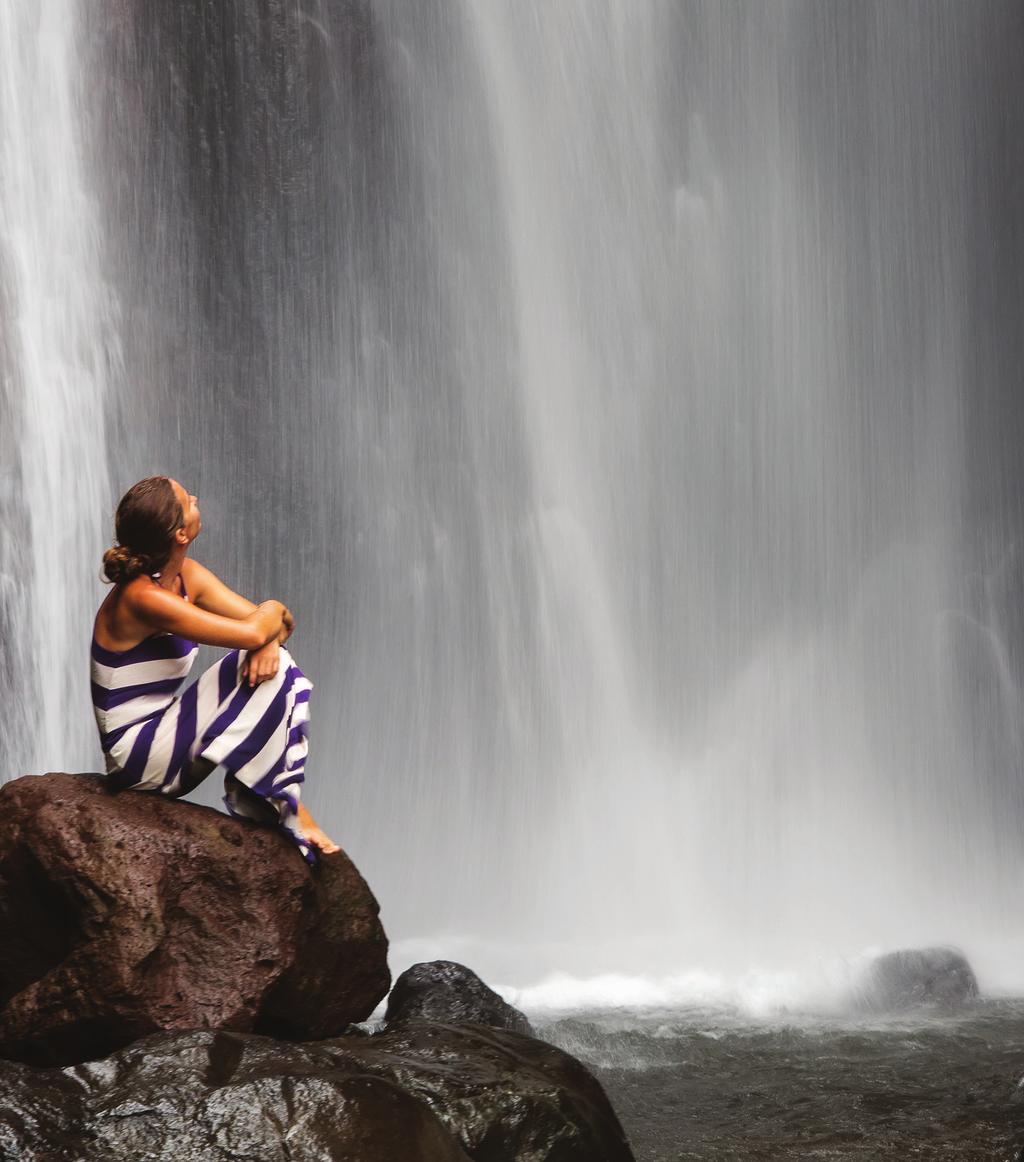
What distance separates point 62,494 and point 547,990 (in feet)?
23.6

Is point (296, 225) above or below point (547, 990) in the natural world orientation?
above

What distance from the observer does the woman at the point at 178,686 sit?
16.1 ft

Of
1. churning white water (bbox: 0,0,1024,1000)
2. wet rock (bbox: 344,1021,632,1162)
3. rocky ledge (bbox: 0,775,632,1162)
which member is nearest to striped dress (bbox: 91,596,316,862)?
rocky ledge (bbox: 0,775,632,1162)

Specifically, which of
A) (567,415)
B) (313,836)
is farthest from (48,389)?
(313,836)

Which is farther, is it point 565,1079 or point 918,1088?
point 918,1088

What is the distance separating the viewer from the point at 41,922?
4801mm

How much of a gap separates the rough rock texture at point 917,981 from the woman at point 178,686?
6.12 metres

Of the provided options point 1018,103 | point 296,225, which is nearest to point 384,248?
point 296,225

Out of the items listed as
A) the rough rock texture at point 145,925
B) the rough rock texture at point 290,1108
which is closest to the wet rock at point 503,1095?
the rough rock texture at point 290,1108

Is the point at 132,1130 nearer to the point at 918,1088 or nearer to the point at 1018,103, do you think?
the point at 918,1088

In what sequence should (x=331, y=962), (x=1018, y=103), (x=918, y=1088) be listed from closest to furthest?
(x=331, y=962), (x=918, y=1088), (x=1018, y=103)

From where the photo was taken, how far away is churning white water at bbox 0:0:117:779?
13.2 meters

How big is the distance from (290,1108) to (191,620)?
1.73 meters

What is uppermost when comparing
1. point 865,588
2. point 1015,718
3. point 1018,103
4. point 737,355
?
point 1018,103
